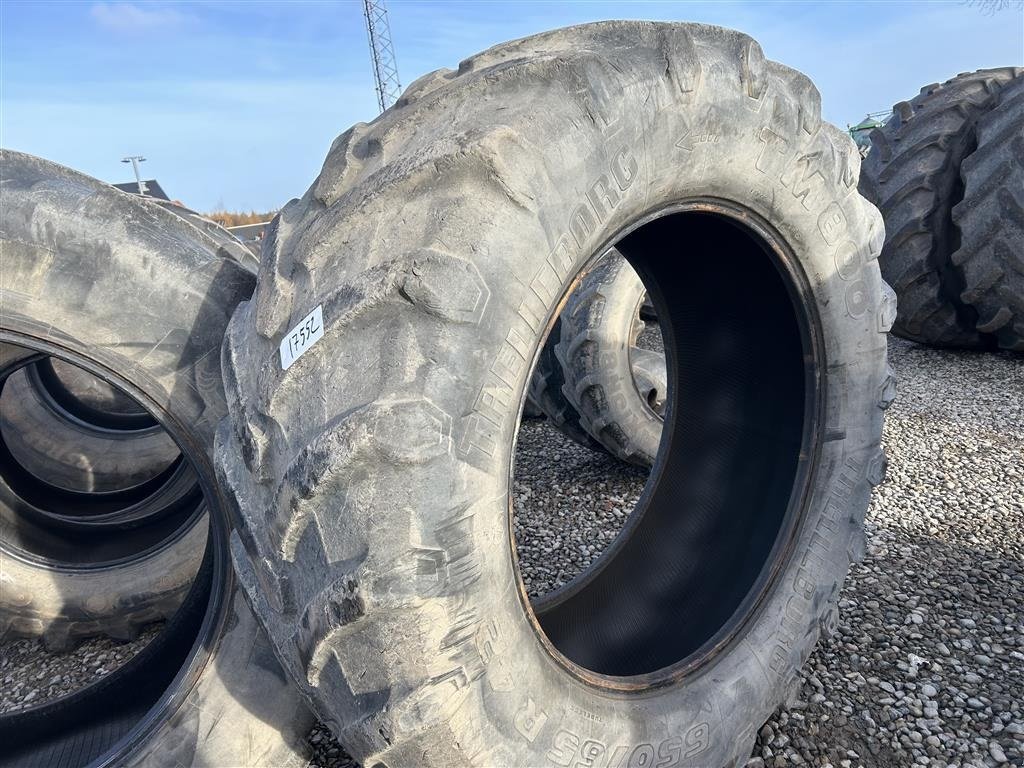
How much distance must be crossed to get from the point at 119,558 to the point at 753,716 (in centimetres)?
249

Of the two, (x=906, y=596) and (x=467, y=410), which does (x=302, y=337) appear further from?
(x=906, y=596)

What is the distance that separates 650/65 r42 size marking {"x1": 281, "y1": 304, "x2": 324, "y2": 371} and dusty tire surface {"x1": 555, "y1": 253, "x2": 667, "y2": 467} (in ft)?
8.58

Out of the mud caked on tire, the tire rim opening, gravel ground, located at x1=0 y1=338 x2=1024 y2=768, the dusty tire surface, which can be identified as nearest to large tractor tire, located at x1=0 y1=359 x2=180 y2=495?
gravel ground, located at x1=0 y1=338 x2=1024 y2=768

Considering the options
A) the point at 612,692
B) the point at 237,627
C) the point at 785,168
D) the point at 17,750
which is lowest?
the point at 17,750

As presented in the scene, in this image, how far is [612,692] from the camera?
1.75 metres

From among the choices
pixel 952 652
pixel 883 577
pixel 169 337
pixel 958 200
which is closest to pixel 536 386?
pixel 883 577

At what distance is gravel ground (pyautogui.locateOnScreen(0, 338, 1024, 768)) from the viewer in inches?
82.8

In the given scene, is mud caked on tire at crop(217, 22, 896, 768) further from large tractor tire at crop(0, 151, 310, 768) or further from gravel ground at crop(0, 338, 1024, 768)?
gravel ground at crop(0, 338, 1024, 768)

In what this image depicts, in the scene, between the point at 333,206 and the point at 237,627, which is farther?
the point at 237,627

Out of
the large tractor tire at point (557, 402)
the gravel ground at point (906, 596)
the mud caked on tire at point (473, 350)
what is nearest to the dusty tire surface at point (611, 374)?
the large tractor tire at point (557, 402)

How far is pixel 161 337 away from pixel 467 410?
2.88 feet

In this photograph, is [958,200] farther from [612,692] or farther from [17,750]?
[17,750]

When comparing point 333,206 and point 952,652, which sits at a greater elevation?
point 333,206

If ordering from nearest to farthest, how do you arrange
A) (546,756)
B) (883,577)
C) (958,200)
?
(546,756)
(883,577)
(958,200)
